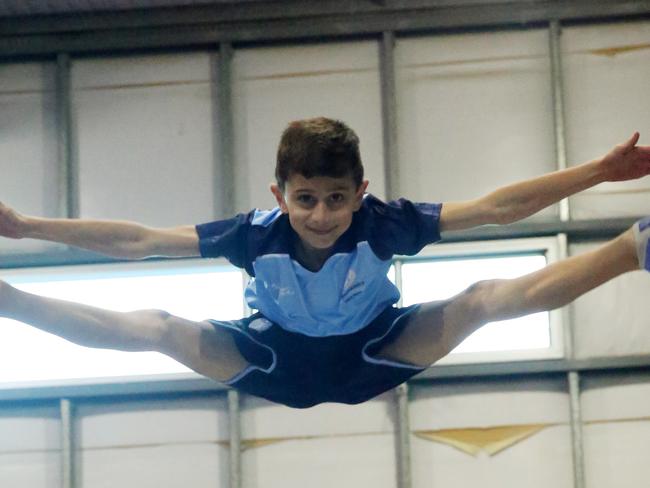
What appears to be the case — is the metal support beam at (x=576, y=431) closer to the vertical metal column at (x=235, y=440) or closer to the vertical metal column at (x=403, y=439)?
the vertical metal column at (x=403, y=439)

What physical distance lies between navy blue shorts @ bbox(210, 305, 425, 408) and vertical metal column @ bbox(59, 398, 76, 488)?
218cm

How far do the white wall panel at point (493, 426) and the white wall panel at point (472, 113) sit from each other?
876mm

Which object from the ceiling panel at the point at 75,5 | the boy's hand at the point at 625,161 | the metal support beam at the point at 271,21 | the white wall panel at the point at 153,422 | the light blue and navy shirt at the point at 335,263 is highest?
the ceiling panel at the point at 75,5

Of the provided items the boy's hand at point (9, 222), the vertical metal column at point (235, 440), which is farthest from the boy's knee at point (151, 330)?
the vertical metal column at point (235, 440)

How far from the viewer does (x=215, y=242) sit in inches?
117

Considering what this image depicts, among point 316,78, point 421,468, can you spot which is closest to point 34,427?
point 421,468

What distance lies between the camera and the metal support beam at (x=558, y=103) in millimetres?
4969

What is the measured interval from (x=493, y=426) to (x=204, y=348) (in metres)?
2.27

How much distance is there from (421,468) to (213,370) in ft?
6.95

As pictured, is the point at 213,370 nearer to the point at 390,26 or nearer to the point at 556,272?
the point at 556,272

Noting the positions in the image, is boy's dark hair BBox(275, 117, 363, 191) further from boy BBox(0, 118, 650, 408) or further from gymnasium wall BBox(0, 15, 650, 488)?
gymnasium wall BBox(0, 15, 650, 488)

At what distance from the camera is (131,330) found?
289cm

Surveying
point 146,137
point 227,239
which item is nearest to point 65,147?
point 146,137

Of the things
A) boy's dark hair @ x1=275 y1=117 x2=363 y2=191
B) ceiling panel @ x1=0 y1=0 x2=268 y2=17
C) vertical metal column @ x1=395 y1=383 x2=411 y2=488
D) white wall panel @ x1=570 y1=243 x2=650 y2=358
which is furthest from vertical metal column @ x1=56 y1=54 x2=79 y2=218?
boy's dark hair @ x1=275 y1=117 x2=363 y2=191
